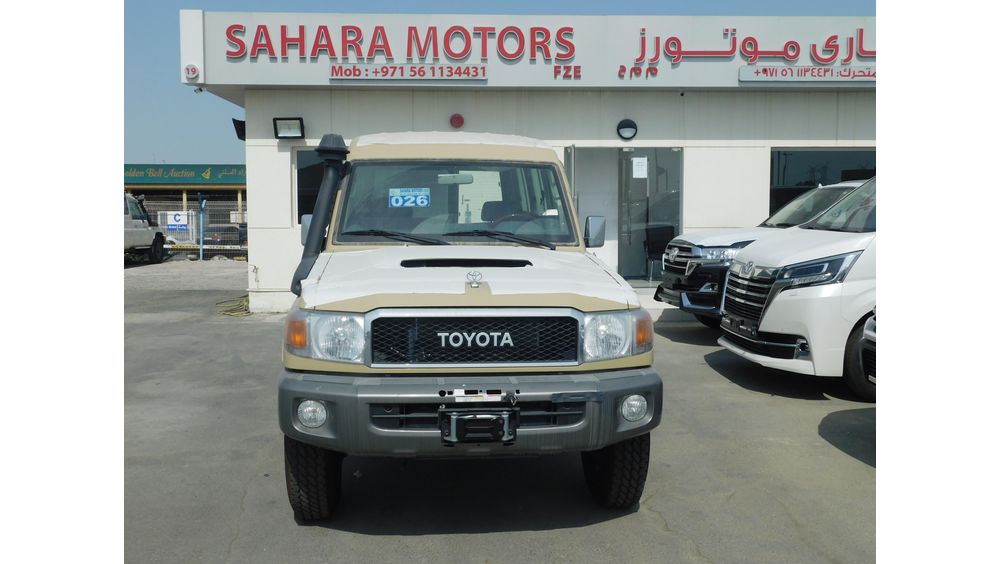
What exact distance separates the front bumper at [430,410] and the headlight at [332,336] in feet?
0.32

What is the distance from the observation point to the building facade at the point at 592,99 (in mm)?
12102

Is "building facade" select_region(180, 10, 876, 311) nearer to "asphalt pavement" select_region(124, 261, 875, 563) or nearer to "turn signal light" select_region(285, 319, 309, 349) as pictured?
"asphalt pavement" select_region(124, 261, 875, 563)

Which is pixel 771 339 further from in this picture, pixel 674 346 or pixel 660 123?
pixel 660 123

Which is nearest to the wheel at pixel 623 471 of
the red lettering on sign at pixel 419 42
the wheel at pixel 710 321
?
the wheel at pixel 710 321

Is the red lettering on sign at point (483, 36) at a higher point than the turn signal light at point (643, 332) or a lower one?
higher

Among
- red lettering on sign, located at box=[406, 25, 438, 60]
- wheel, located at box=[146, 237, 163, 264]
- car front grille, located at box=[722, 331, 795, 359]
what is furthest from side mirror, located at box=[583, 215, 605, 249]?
wheel, located at box=[146, 237, 163, 264]

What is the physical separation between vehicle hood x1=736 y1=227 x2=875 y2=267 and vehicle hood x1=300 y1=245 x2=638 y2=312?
3.33 meters

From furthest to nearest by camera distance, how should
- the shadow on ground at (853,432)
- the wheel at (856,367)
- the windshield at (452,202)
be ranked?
1. the wheel at (856,367)
2. the shadow on ground at (853,432)
3. the windshield at (452,202)

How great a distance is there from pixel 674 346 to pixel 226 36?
25.2ft

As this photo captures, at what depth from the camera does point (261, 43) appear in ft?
39.5

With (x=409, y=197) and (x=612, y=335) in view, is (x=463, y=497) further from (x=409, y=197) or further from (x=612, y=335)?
(x=409, y=197)

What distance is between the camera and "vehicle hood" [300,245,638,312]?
389 cm

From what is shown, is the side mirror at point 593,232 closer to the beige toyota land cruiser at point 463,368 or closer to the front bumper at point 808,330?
the beige toyota land cruiser at point 463,368

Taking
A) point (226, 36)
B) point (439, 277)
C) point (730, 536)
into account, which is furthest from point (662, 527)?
point (226, 36)
